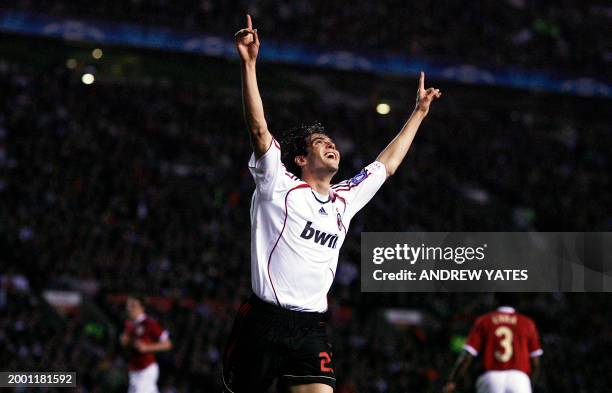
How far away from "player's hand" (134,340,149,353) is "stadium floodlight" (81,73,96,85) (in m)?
16.5

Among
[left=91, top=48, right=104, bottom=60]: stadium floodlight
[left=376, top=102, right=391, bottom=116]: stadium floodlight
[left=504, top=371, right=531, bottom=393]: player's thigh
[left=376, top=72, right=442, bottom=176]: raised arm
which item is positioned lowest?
[left=504, top=371, right=531, bottom=393]: player's thigh

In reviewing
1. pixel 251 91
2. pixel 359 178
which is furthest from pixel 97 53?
pixel 251 91

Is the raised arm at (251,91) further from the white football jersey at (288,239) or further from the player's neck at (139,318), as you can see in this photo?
the player's neck at (139,318)

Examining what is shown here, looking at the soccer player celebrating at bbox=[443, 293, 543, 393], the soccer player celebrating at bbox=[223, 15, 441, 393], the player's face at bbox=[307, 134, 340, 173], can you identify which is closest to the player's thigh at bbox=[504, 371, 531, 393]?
the soccer player celebrating at bbox=[443, 293, 543, 393]

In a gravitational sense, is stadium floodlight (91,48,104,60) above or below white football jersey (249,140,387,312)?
above

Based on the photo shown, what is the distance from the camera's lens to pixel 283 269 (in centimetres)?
493

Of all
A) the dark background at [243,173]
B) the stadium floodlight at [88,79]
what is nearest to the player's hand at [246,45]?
the dark background at [243,173]

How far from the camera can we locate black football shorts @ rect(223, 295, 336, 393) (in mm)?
4848

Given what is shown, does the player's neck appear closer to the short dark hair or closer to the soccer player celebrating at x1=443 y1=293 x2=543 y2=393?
the soccer player celebrating at x1=443 y1=293 x2=543 y2=393

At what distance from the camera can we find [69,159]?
70.0ft

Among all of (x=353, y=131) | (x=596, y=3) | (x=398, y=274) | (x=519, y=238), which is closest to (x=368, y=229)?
(x=398, y=274)

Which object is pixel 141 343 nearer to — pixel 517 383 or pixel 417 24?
pixel 517 383

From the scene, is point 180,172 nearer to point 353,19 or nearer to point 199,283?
point 199,283

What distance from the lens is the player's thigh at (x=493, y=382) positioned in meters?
8.92
